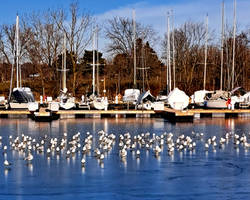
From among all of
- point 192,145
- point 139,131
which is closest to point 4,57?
point 139,131

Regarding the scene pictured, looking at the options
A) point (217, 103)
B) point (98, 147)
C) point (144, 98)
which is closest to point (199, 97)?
point (217, 103)

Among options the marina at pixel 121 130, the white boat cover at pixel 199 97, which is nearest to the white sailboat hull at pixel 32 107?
the marina at pixel 121 130

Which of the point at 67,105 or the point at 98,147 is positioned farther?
the point at 67,105

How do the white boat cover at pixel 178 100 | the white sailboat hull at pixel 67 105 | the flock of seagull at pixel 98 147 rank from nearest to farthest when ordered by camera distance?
the flock of seagull at pixel 98 147, the white boat cover at pixel 178 100, the white sailboat hull at pixel 67 105

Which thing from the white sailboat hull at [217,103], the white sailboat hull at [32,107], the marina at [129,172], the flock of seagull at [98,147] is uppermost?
the white sailboat hull at [217,103]

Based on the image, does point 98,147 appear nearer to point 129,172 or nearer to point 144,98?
point 129,172

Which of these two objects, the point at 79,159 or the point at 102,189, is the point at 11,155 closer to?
the point at 79,159

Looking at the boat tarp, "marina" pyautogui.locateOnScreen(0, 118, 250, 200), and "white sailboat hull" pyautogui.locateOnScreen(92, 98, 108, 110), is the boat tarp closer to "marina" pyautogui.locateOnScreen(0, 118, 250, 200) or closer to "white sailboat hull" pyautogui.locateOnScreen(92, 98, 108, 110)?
"white sailboat hull" pyautogui.locateOnScreen(92, 98, 108, 110)

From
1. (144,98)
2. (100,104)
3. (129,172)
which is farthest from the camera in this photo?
(144,98)

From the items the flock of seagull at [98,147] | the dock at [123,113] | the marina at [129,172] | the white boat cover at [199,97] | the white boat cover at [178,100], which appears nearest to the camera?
the marina at [129,172]

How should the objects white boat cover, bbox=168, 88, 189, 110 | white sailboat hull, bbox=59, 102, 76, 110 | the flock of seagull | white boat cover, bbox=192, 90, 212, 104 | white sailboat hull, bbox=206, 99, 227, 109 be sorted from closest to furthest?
the flock of seagull
white boat cover, bbox=168, 88, 189, 110
white sailboat hull, bbox=59, 102, 76, 110
white sailboat hull, bbox=206, 99, 227, 109
white boat cover, bbox=192, 90, 212, 104

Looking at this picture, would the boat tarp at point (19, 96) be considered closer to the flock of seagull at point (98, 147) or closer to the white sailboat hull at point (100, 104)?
the white sailboat hull at point (100, 104)

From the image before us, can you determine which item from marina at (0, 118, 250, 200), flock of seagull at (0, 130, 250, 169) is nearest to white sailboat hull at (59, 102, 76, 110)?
marina at (0, 118, 250, 200)

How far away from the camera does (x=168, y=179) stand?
55.6ft
